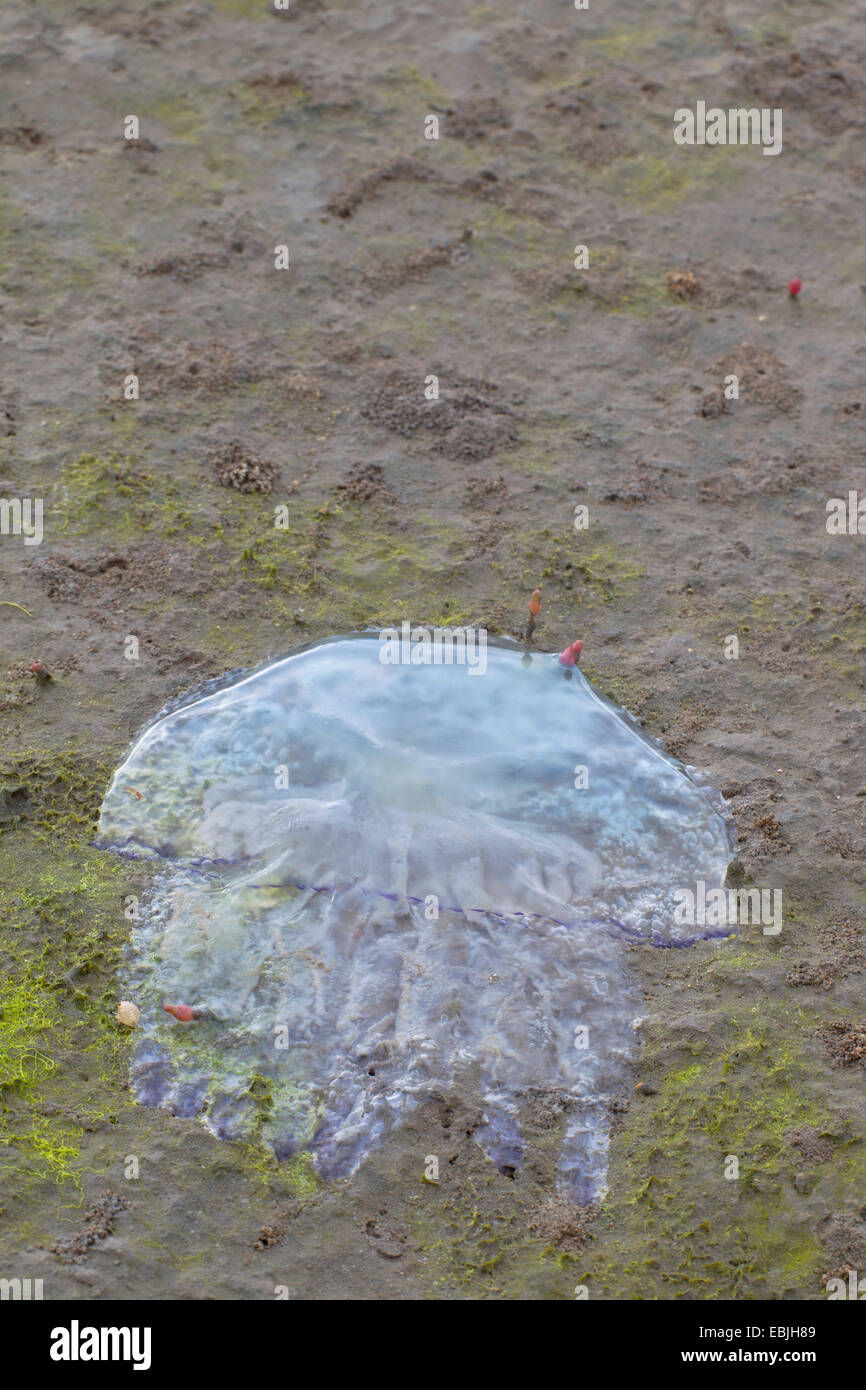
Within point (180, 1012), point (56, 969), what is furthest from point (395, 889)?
point (56, 969)

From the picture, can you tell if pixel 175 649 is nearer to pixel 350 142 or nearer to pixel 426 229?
pixel 426 229

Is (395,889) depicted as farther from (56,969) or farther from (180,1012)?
(56,969)

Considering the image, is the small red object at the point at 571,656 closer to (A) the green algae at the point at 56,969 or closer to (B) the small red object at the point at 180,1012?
(A) the green algae at the point at 56,969

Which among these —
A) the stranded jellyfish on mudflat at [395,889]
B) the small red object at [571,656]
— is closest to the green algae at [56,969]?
the stranded jellyfish on mudflat at [395,889]

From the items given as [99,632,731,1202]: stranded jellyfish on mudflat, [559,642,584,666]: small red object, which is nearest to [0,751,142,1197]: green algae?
[99,632,731,1202]: stranded jellyfish on mudflat

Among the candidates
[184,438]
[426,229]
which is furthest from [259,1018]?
[426,229]
